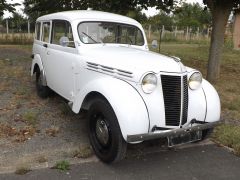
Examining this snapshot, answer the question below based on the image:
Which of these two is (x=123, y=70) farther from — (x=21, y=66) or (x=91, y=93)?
(x=21, y=66)

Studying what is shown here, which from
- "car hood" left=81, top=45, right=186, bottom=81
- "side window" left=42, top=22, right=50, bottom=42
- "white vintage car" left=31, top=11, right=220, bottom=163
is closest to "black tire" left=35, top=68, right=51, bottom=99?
"side window" left=42, top=22, right=50, bottom=42

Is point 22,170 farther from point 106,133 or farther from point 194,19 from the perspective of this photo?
point 194,19

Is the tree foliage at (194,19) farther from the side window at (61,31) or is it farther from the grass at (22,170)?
the grass at (22,170)

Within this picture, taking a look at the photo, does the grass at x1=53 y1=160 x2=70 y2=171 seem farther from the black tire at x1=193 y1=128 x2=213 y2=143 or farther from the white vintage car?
the black tire at x1=193 y1=128 x2=213 y2=143

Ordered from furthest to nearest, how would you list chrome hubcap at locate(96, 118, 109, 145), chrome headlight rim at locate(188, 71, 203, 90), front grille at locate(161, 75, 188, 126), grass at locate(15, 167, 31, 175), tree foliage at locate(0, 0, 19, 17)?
1. tree foliage at locate(0, 0, 19, 17)
2. chrome headlight rim at locate(188, 71, 203, 90)
3. chrome hubcap at locate(96, 118, 109, 145)
4. front grille at locate(161, 75, 188, 126)
5. grass at locate(15, 167, 31, 175)

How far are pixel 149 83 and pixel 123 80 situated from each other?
1.30 ft

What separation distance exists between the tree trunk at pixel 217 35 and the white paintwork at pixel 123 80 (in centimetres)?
434

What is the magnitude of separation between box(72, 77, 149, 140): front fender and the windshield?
1637mm

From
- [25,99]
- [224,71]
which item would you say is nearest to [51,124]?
[25,99]

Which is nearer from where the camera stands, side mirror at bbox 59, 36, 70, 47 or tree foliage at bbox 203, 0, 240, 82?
side mirror at bbox 59, 36, 70, 47

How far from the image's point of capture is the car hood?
4.46m

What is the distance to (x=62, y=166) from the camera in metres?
4.37

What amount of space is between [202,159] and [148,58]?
1560 mm

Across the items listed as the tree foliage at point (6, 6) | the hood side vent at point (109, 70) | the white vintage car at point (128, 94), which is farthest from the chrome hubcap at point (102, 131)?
the tree foliage at point (6, 6)
